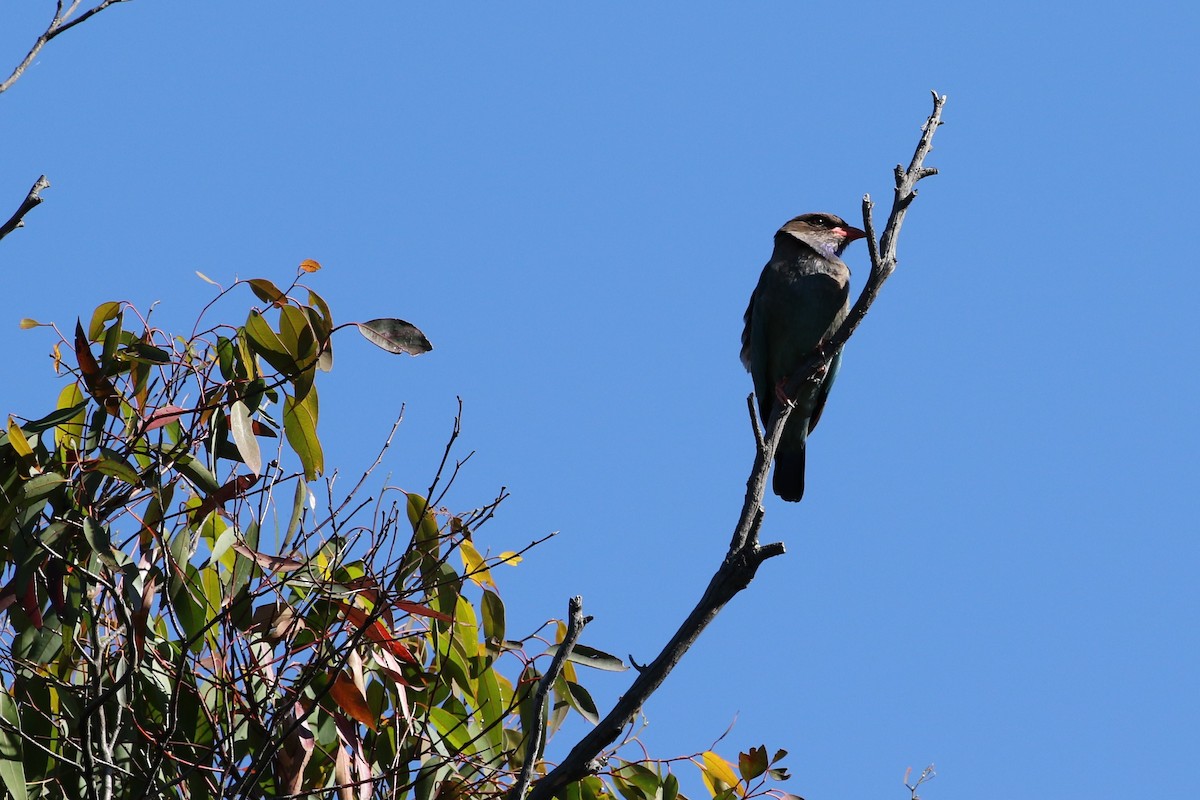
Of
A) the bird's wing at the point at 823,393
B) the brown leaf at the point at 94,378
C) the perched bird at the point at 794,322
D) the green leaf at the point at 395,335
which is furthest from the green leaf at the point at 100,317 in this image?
the bird's wing at the point at 823,393

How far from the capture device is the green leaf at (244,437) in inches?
108

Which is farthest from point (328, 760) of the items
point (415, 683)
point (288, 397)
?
point (288, 397)

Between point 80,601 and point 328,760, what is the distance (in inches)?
23.8

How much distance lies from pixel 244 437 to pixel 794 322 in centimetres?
306

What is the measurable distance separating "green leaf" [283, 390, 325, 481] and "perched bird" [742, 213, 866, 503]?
2578 millimetres

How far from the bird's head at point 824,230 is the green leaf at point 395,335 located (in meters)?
3.12

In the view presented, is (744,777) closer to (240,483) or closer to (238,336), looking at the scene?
(240,483)

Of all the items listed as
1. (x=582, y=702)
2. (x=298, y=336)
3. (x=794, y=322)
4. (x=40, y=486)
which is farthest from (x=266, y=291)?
(x=794, y=322)

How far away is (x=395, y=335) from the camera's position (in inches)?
113

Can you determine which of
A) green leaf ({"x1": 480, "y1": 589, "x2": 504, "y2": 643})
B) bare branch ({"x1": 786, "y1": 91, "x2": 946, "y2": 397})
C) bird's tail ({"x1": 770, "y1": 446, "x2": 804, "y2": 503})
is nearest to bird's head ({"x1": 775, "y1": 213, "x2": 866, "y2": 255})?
bird's tail ({"x1": 770, "y1": 446, "x2": 804, "y2": 503})

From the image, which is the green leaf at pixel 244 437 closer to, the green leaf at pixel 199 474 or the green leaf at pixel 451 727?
the green leaf at pixel 199 474

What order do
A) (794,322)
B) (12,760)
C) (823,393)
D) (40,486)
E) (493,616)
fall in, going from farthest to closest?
(823,393) → (794,322) → (493,616) → (40,486) → (12,760)

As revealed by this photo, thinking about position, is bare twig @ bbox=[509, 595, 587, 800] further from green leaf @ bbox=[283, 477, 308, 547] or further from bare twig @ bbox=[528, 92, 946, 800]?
green leaf @ bbox=[283, 477, 308, 547]

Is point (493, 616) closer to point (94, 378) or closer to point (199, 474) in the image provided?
point (199, 474)
